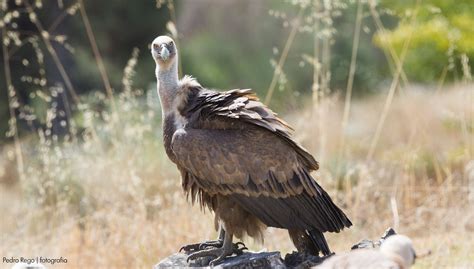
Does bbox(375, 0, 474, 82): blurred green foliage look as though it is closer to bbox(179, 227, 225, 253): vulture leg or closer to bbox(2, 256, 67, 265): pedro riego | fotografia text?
bbox(2, 256, 67, 265): pedro riego | fotografia text

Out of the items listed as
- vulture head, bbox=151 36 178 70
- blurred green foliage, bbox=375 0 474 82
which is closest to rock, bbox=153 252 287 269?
vulture head, bbox=151 36 178 70

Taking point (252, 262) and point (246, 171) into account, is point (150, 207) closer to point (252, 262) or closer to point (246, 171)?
point (246, 171)

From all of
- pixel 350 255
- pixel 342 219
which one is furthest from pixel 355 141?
pixel 350 255

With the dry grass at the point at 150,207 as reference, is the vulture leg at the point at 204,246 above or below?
below

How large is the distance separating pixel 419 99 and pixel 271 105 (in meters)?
2.07

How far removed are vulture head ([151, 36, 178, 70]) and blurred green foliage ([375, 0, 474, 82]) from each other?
5.34 m

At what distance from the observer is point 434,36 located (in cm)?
1096

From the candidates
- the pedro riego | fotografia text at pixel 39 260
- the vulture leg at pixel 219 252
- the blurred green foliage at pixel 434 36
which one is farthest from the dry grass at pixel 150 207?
the vulture leg at pixel 219 252

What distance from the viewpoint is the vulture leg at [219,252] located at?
17.7 ft

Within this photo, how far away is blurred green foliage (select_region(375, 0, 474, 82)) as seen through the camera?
35.6ft

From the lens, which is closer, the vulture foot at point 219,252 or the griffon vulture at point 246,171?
the griffon vulture at point 246,171

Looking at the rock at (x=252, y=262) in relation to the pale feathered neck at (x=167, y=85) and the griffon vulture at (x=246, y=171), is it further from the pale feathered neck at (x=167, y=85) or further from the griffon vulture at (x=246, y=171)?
the pale feathered neck at (x=167, y=85)

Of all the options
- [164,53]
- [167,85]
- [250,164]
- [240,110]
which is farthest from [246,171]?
[164,53]

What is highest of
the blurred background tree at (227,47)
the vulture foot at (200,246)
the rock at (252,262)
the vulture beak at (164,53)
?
the blurred background tree at (227,47)
